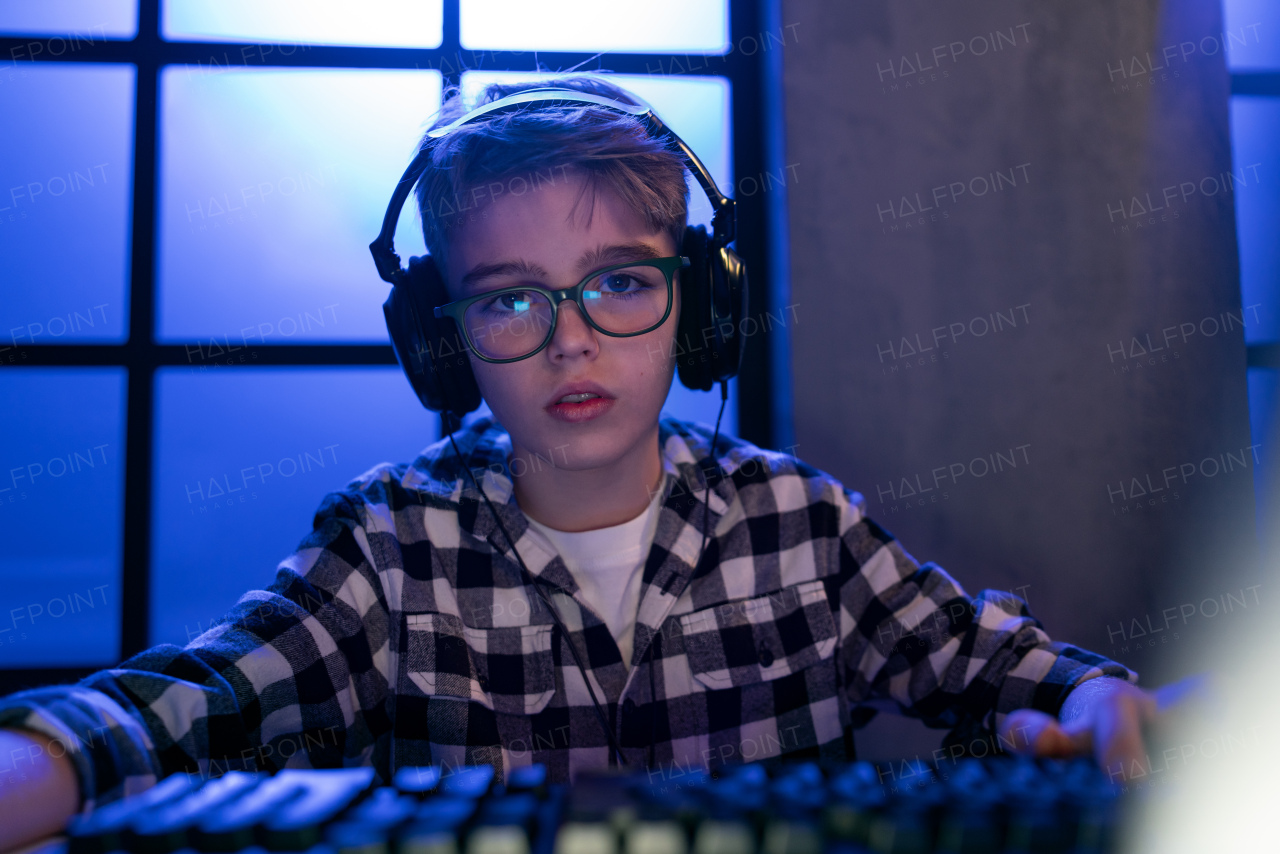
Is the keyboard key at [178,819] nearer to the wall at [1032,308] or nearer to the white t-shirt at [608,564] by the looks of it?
the white t-shirt at [608,564]

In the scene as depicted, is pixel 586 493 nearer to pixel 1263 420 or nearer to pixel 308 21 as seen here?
pixel 308 21

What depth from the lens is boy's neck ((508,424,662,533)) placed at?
91 cm

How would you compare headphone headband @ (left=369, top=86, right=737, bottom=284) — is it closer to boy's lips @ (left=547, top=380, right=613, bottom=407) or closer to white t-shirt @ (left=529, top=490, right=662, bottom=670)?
boy's lips @ (left=547, top=380, right=613, bottom=407)

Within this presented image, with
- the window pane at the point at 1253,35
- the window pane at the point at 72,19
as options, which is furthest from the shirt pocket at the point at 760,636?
the window pane at the point at 72,19

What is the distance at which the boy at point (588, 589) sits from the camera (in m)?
0.77

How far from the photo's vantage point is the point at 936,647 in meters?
0.82

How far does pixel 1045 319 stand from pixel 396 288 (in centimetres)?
100

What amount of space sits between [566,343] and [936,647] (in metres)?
0.56

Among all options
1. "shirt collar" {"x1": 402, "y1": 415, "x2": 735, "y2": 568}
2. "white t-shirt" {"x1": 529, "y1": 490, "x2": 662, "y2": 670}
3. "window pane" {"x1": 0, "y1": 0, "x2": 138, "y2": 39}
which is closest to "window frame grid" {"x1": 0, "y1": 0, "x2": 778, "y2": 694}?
"window pane" {"x1": 0, "y1": 0, "x2": 138, "y2": 39}

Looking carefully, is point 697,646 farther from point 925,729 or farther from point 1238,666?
point 1238,666

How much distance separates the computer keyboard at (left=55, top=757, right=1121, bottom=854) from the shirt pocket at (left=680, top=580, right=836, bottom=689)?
1.58ft

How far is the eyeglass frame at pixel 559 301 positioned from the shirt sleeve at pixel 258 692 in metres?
0.26

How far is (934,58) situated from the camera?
1124mm

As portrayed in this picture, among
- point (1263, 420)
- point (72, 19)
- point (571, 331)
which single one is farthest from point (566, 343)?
point (1263, 420)
